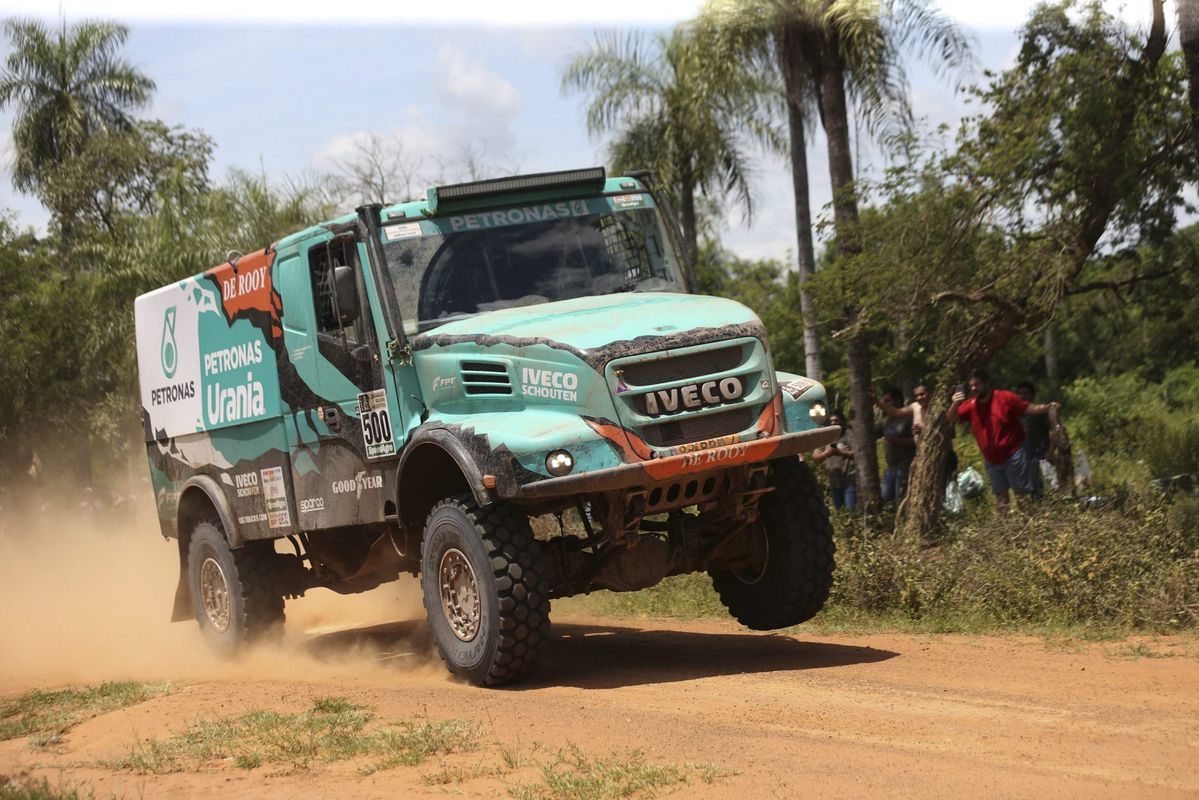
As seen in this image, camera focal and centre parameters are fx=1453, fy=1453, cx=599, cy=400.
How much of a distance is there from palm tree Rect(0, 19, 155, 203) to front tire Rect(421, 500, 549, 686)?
3085cm

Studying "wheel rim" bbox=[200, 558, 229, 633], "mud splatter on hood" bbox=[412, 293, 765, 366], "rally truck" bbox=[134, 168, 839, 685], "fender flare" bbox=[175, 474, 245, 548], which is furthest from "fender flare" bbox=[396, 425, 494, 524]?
"wheel rim" bbox=[200, 558, 229, 633]

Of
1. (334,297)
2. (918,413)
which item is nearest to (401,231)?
(334,297)

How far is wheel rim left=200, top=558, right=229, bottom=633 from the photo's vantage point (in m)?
12.1

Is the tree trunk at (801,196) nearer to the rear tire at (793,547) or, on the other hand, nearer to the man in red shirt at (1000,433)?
the man in red shirt at (1000,433)

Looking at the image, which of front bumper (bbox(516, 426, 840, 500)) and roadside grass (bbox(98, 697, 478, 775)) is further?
front bumper (bbox(516, 426, 840, 500))

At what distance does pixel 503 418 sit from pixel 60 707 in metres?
3.64

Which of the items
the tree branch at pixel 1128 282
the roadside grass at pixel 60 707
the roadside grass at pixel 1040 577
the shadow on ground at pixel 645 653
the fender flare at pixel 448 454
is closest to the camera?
the fender flare at pixel 448 454

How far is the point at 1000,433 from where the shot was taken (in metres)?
13.3

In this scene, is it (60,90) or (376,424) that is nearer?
(376,424)

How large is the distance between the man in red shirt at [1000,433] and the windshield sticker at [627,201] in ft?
15.2

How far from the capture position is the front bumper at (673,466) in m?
8.16

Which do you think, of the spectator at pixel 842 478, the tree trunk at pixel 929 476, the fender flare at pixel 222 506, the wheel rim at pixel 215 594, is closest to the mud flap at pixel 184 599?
the wheel rim at pixel 215 594

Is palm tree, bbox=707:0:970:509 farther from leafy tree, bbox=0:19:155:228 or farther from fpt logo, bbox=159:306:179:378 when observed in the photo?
leafy tree, bbox=0:19:155:228

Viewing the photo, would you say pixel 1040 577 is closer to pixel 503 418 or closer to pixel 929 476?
Result: pixel 929 476
